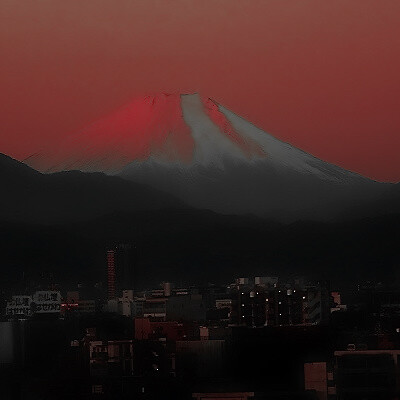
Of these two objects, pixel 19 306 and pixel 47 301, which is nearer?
pixel 19 306

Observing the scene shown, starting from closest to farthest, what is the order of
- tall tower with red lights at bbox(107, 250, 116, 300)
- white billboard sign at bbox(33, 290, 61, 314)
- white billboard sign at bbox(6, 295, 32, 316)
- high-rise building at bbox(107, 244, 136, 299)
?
white billboard sign at bbox(6, 295, 32, 316), white billboard sign at bbox(33, 290, 61, 314), tall tower with red lights at bbox(107, 250, 116, 300), high-rise building at bbox(107, 244, 136, 299)

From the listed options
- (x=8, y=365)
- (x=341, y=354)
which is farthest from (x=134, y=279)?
(x=341, y=354)

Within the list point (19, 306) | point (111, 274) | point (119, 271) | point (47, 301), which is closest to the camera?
point (19, 306)

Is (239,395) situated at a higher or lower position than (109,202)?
lower

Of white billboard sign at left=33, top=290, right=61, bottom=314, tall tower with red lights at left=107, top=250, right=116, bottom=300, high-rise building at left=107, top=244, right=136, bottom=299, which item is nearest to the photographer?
white billboard sign at left=33, top=290, right=61, bottom=314

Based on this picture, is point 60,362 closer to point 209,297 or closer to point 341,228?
point 209,297

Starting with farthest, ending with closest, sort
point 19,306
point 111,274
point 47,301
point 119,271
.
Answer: point 111,274 → point 119,271 → point 47,301 → point 19,306

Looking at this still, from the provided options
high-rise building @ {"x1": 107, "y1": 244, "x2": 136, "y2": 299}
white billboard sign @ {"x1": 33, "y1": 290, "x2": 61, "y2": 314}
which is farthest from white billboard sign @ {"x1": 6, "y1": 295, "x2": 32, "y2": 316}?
high-rise building @ {"x1": 107, "y1": 244, "x2": 136, "y2": 299}

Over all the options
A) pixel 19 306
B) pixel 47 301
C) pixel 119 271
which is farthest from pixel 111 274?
pixel 19 306

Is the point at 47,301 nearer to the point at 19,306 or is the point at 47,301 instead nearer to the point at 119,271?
the point at 19,306

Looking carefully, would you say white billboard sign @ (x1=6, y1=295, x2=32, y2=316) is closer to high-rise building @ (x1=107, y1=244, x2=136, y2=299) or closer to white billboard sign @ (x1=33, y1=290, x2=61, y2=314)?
white billboard sign @ (x1=33, y1=290, x2=61, y2=314)

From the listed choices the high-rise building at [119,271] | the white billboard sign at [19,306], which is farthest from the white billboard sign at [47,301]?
the high-rise building at [119,271]
